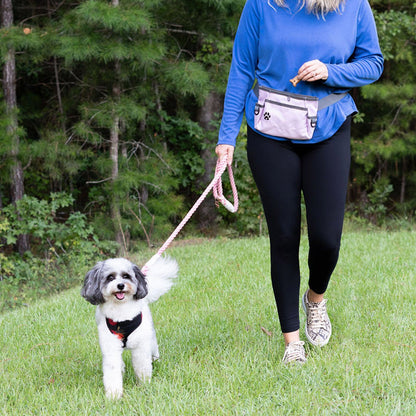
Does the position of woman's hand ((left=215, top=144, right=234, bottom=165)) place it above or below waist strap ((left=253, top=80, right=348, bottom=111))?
below

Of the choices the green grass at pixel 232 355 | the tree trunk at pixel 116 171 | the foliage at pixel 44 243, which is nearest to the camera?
the green grass at pixel 232 355

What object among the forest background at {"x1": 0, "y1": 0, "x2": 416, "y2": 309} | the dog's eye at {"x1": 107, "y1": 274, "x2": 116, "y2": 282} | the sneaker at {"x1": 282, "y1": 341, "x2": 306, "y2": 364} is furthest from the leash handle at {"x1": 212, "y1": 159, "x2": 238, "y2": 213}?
the forest background at {"x1": 0, "y1": 0, "x2": 416, "y2": 309}

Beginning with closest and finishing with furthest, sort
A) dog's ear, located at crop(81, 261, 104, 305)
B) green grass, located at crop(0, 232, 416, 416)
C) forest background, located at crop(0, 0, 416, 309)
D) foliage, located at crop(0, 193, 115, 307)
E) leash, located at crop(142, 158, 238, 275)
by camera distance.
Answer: green grass, located at crop(0, 232, 416, 416) → dog's ear, located at crop(81, 261, 104, 305) → leash, located at crop(142, 158, 238, 275) → forest background, located at crop(0, 0, 416, 309) → foliage, located at crop(0, 193, 115, 307)

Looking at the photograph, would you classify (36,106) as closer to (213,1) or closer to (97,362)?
(213,1)

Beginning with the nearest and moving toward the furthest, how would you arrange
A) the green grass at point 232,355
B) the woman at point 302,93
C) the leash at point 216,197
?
1. the green grass at point 232,355
2. the woman at point 302,93
3. the leash at point 216,197

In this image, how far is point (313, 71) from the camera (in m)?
2.63

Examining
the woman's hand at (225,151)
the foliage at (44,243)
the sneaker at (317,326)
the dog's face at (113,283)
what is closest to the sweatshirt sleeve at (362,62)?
the woman's hand at (225,151)

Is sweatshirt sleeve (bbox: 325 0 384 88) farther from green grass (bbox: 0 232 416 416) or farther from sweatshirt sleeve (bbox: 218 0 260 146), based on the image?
green grass (bbox: 0 232 416 416)

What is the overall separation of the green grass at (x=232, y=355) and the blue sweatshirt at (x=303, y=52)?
1209 millimetres

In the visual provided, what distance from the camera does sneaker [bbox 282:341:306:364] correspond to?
118 inches

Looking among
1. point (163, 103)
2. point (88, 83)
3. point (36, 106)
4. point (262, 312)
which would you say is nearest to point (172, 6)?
point (88, 83)

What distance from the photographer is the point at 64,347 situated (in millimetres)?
3912

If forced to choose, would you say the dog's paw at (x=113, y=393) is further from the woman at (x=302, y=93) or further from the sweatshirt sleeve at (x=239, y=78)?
the sweatshirt sleeve at (x=239, y=78)

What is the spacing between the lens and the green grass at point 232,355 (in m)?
2.62
